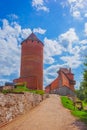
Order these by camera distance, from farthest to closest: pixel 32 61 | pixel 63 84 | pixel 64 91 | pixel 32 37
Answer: pixel 64 91 → pixel 63 84 → pixel 32 37 → pixel 32 61

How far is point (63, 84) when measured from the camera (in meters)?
64.6

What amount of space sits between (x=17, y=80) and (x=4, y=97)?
43120 mm

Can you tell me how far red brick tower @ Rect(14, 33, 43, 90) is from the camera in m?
58.8

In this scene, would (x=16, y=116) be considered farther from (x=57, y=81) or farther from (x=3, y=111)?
(x=57, y=81)

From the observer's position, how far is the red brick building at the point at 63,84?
2559 inches

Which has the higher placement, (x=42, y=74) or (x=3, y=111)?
(x=42, y=74)

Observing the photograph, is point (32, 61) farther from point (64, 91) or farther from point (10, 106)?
point (10, 106)

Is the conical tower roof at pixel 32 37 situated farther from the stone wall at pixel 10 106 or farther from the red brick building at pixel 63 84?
the stone wall at pixel 10 106

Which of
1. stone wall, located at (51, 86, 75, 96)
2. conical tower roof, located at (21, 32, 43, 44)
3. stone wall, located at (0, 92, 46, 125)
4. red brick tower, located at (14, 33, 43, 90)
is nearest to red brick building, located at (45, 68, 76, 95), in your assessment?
stone wall, located at (51, 86, 75, 96)

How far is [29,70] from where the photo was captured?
59.4 m

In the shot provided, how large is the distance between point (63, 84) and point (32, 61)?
1204 centimetres

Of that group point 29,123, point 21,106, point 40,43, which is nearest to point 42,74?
point 40,43

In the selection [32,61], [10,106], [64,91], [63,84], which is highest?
[32,61]

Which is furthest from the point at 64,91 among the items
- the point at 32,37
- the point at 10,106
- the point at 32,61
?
A: the point at 10,106
